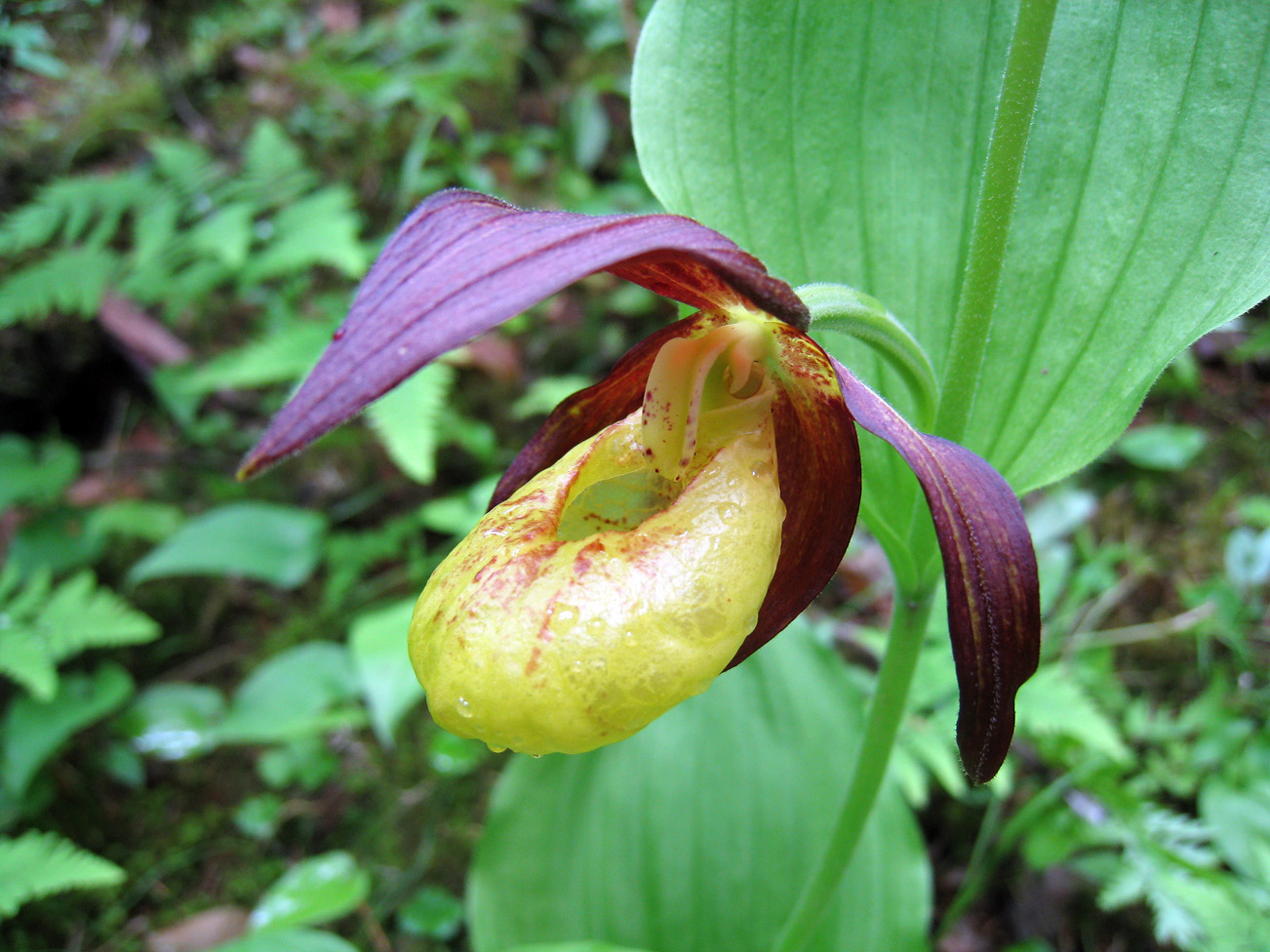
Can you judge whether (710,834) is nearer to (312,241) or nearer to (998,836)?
(998,836)

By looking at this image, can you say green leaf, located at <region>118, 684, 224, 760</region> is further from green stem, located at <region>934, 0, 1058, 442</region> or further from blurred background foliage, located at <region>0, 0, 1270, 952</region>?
green stem, located at <region>934, 0, 1058, 442</region>

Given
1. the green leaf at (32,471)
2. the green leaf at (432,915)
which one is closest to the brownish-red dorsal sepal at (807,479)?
the green leaf at (432,915)

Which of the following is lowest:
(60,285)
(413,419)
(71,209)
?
(413,419)

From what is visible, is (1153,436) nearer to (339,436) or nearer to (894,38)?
(894,38)

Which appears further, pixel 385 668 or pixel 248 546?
pixel 248 546

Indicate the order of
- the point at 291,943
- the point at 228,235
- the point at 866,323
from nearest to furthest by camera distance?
the point at 866,323 < the point at 291,943 < the point at 228,235

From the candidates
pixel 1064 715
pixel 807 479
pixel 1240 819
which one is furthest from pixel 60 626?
pixel 1240 819

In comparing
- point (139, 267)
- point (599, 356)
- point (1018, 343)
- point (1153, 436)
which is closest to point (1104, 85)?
point (1018, 343)
